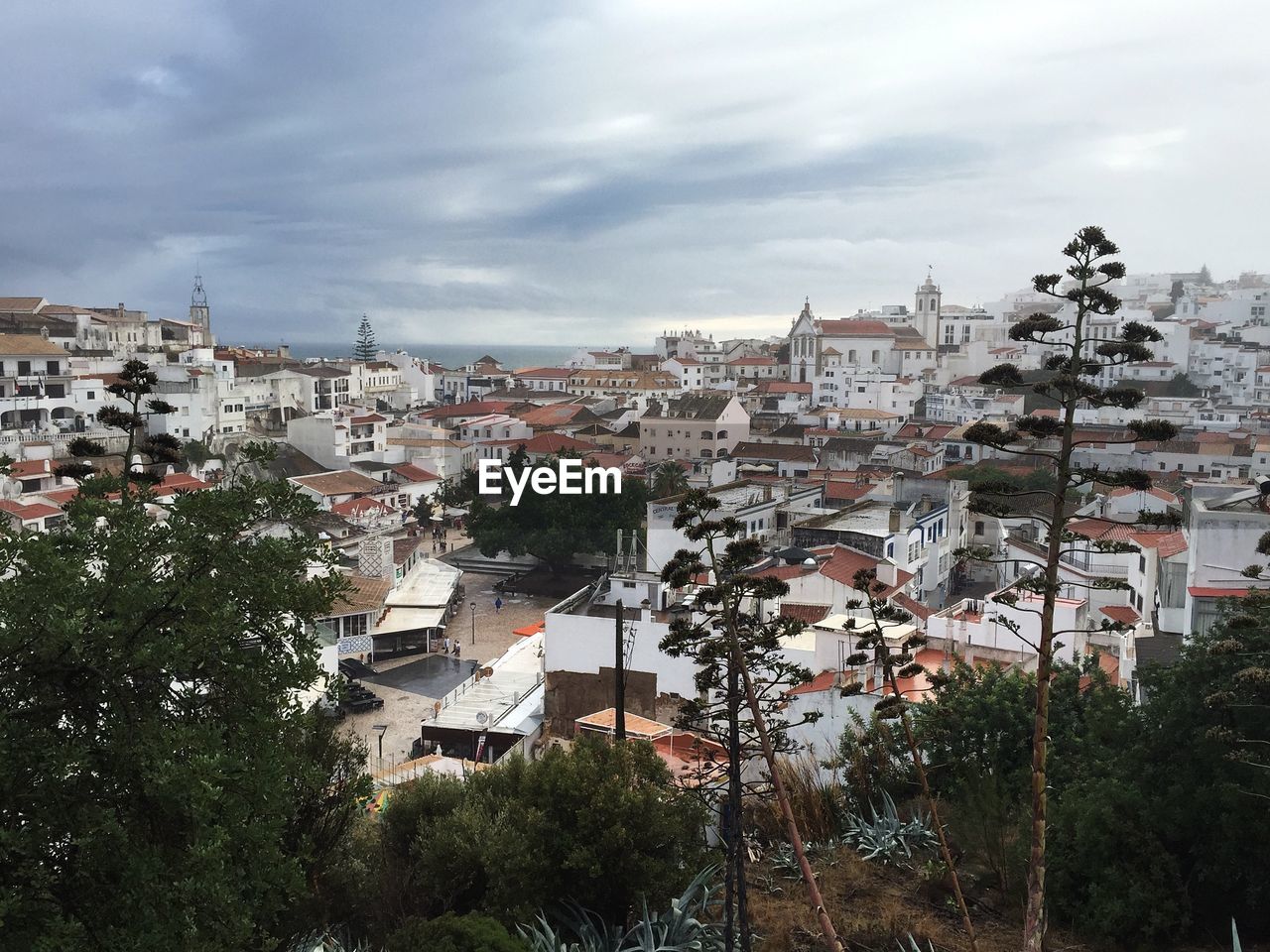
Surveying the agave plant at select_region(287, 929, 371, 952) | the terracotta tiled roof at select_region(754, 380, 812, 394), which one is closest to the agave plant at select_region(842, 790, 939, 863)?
the agave plant at select_region(287, 929, 371, 952)

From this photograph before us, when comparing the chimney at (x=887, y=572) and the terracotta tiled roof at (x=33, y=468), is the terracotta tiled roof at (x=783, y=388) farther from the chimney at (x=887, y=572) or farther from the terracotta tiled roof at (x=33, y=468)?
the chimney at (x=887, y=572)

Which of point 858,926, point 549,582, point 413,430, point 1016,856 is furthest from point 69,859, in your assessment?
point 413,430

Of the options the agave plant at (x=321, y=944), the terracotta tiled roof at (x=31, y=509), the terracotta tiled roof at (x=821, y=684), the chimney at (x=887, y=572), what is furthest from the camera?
the terracotta tiled roof at (x=31, y=509)

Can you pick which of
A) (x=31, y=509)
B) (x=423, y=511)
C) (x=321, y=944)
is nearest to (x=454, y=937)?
(x=321, y=944)

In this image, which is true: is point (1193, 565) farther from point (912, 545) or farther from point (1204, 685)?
point (912, 545)

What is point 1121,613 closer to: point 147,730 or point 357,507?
point 147,730

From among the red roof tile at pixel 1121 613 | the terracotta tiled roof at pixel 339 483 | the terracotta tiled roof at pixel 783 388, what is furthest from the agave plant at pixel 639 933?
the terracotta tiled roof at pixel 783 388
